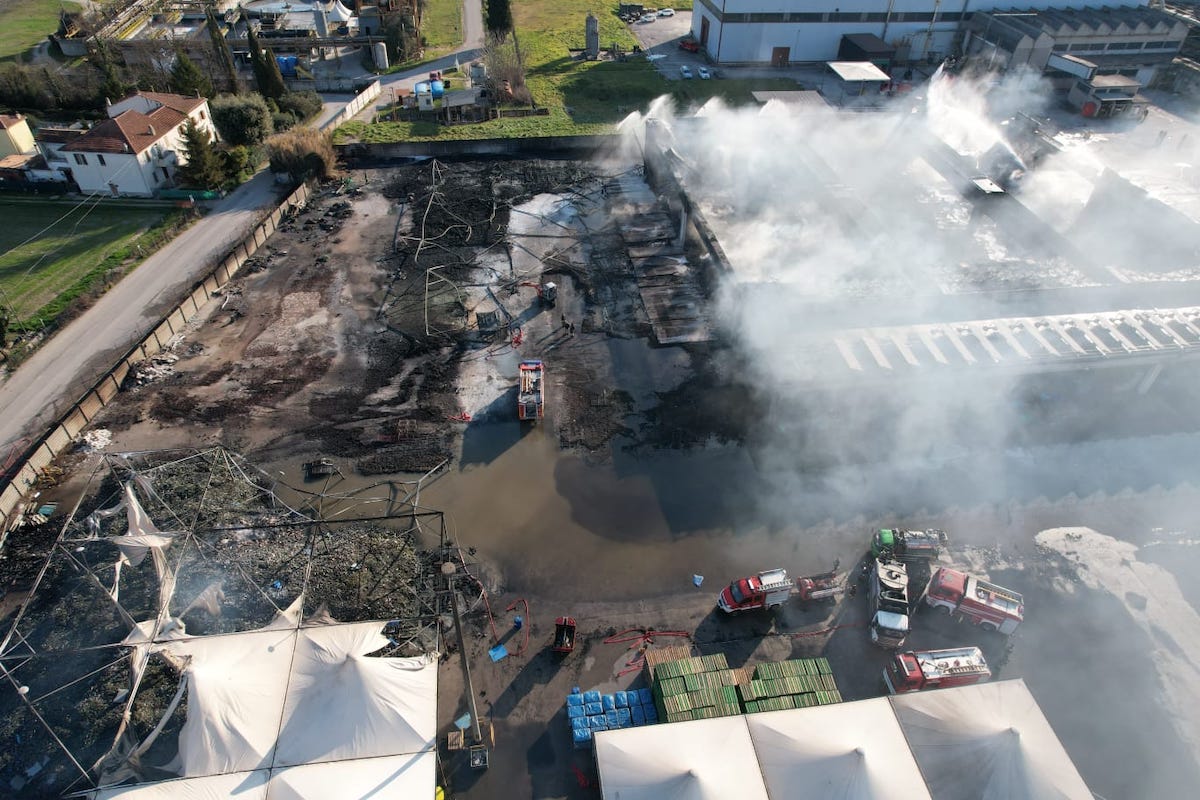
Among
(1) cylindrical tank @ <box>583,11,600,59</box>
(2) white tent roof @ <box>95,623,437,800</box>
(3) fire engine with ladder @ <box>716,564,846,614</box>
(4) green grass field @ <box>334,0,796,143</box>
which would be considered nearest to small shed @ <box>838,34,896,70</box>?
(4) green grass field @ <box>334,0,796,143</box>

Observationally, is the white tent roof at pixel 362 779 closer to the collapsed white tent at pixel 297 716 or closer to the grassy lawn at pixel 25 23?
the collapsed white tent at pixel 297 716

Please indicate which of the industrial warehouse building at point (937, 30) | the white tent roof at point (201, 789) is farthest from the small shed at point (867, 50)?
the white tent roof at point (201, 789)

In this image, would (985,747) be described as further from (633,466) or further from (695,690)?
(633,466)

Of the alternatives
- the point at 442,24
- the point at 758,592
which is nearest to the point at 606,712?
the point at 758,592

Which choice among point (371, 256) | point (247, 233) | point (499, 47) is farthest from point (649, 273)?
point (499, 47)

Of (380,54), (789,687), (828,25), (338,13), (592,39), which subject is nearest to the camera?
(789,687)
